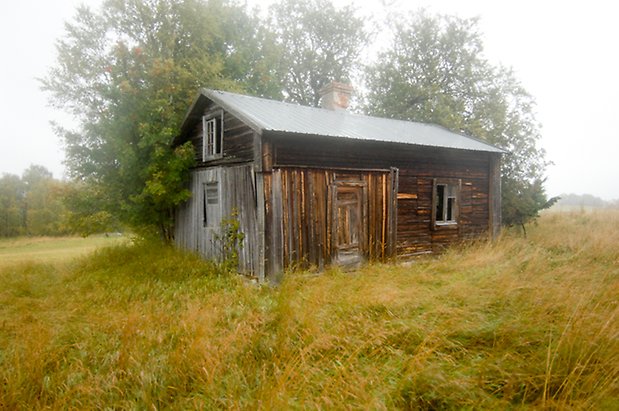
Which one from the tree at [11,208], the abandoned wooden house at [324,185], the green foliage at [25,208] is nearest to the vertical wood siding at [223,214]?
the abandoned wooden house at [324,185]

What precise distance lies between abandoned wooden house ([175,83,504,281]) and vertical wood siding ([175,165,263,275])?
0.11 feet

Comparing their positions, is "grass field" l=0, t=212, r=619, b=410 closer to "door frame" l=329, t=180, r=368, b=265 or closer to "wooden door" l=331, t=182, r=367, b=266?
"door frame" l=329, t=180, r=368, b=265

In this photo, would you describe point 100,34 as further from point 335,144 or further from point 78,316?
point 78,316

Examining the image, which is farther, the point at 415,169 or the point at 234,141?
the point at 415,169

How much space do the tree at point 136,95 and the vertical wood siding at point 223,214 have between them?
582mm

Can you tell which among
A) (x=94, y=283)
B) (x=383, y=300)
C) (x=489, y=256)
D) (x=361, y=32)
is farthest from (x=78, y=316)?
(x=361, y=32)

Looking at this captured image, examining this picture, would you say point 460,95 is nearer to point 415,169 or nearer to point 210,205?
point 415,169

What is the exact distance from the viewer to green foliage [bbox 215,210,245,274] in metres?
8.96

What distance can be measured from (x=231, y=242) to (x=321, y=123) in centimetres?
401

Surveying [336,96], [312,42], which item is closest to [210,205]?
[336,96]

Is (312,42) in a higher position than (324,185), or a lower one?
higher

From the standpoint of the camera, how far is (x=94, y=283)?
816 centimetres

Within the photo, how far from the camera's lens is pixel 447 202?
12.0 m

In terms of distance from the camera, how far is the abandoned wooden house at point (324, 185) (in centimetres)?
823
